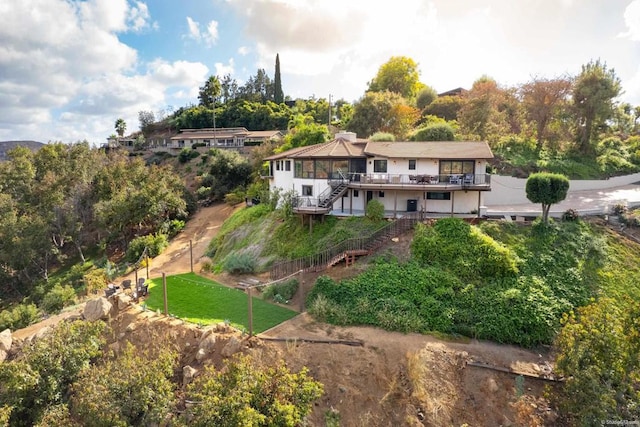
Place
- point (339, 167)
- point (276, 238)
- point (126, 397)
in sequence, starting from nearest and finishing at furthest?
point (126, 397) → point (276, 238) → point (339, 167)

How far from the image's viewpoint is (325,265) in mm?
21984

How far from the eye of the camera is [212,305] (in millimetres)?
20062

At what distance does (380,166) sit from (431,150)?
3947mm

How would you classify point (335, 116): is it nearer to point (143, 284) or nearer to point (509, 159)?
point (509, 159)

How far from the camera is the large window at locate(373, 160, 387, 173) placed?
27.4 meters

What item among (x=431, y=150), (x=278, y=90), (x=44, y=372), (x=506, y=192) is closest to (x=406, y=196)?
(x=431, y=150)

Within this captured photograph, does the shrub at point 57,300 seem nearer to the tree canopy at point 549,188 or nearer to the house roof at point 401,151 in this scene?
the house roof at point 401,151

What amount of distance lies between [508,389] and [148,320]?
53.5ft

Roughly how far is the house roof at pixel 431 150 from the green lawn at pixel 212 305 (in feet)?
45.1

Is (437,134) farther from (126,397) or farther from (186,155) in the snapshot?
(186,155)

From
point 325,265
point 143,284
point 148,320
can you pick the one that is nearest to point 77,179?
point 143,284

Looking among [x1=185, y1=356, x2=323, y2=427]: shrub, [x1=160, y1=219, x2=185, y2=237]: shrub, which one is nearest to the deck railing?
[x1=185, y1=356, x2=323, y2=427]: shrub

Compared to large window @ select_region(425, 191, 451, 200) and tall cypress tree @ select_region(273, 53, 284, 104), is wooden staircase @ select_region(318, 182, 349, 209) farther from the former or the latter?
tall cypress tree @ select_region(273, 53, 284, 104)

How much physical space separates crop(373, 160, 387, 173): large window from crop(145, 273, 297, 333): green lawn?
13181 millimetres
